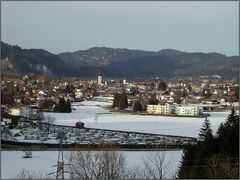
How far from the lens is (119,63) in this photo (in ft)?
213

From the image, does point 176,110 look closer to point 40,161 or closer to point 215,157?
point 40,161

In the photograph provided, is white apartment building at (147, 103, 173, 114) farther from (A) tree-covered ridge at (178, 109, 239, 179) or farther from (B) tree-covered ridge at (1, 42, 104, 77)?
(B) tree-covered ridge at (1, 42, 104, 77)

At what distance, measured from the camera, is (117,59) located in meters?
67.6

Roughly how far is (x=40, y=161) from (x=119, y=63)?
191 ft

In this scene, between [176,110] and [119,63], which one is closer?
[176,110]

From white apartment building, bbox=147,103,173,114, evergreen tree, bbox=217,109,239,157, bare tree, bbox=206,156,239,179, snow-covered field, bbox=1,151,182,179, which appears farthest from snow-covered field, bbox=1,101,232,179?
white apartment building, bbox=147,103,173,114

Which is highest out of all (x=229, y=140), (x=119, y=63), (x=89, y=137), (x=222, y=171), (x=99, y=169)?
(x=119, y=63)

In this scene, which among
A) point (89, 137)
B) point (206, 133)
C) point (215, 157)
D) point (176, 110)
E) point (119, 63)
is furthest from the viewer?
point (119, 63)

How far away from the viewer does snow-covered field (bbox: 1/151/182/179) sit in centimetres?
543

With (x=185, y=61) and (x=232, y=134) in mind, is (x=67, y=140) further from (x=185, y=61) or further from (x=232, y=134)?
(x=185, y=61)

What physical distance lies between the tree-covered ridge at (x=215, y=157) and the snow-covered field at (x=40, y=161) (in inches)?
44.1

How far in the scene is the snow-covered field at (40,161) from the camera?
5.43 metres

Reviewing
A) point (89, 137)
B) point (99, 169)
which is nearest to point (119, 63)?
point (89, 137)

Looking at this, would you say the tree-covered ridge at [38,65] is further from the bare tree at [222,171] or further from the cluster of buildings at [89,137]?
the bare tree at [222,171]
